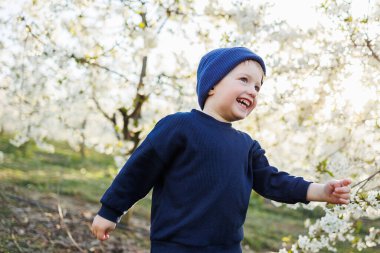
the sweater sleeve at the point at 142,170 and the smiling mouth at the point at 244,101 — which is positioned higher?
the smiling mouth at the point at 244,101

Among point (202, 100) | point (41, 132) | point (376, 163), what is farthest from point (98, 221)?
point (41, 132)

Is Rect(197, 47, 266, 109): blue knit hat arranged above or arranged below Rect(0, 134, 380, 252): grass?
above

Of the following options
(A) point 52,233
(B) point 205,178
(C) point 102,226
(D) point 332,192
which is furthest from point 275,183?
(A) point 52,233

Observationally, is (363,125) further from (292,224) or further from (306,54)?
(292,224)

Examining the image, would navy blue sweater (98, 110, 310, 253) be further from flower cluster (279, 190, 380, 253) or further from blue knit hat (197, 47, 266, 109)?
flower cluster (279, 190, 380, 253)

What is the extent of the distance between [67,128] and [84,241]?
1.76 metres

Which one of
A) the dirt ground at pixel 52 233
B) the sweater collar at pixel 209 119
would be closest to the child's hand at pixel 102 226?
the sweater collar at pixel 209 119

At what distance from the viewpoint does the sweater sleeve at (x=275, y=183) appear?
1.80 m

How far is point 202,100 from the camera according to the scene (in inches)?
73.5

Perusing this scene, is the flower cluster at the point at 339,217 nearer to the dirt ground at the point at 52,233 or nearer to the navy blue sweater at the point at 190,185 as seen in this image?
the navy blue sweater at the point at 190,185

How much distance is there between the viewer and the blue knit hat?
69.8 inches

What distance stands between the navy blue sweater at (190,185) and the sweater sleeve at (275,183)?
0.01 m

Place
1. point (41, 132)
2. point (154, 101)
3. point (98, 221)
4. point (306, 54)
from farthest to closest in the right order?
point (41, 132)
point (154, 101)
point (306, 54)
point (98, 221)

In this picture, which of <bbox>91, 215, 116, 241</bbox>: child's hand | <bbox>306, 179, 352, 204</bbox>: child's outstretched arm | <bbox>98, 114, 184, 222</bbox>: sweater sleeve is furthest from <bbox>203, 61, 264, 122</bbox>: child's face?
<bbox>91, 215, 116, 241</bbox>: child's hand
